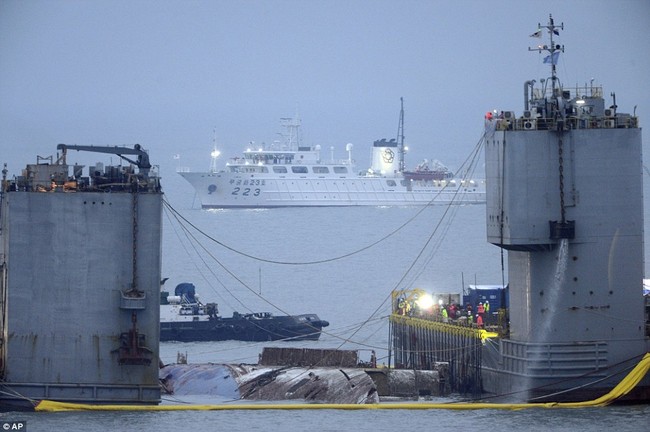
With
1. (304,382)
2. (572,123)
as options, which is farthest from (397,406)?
(572,123)

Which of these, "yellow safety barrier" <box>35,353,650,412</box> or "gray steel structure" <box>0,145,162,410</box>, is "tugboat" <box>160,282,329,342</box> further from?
"gray steel structure" <box>0,145,162,410</box>

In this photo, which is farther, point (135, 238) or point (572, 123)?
point (572, 123)

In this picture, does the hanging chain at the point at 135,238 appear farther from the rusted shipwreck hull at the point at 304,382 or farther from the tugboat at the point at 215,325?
the tugboat at the point at 215,325

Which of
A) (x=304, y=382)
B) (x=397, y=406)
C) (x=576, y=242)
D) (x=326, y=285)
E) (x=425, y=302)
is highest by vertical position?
(x=576, y=242)

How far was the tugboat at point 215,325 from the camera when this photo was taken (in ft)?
227

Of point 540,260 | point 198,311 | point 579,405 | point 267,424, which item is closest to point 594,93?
point 540,260

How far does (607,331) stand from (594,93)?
661 cm

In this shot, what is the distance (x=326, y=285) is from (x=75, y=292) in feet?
223

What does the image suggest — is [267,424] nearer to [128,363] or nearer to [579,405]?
[128,363]

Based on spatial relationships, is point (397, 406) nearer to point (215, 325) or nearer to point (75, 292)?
point (75, 292)

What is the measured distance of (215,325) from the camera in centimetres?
7000

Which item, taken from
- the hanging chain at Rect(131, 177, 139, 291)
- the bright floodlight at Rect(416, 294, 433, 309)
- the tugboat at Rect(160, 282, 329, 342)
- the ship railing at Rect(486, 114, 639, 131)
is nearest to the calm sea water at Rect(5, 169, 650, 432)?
the tugboat at Rect(160, 282, 329, 342)

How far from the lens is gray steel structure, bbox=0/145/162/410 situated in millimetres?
36312

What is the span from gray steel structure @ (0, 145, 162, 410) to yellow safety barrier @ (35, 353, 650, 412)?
1.27 feet
